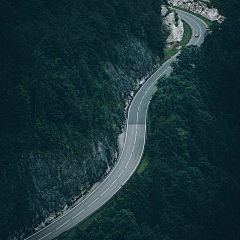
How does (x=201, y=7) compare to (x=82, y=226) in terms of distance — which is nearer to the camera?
(x=82, y=226)

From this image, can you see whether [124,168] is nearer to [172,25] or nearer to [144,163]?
[144,163]

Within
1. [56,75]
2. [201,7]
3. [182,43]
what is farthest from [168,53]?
[56,75]

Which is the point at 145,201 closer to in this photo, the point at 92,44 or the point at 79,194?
the point at 79,194

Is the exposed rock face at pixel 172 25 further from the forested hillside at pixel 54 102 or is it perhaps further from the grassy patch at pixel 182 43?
the forested hillside at pixel 54 102

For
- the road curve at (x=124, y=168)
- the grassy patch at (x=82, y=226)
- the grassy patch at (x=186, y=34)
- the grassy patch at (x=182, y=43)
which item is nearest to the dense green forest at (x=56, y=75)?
the road curve at (x=124, y=168)

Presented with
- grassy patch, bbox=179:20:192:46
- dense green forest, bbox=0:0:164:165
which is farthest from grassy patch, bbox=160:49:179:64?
dense green forest, bbox=0:0:164:165

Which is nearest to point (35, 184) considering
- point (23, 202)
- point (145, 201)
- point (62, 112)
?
point (23, 202)

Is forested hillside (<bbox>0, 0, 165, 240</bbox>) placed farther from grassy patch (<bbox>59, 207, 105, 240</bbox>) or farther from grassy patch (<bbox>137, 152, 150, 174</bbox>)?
grassy patch (<bbox>137, 152, 150, 174</bbox>)
